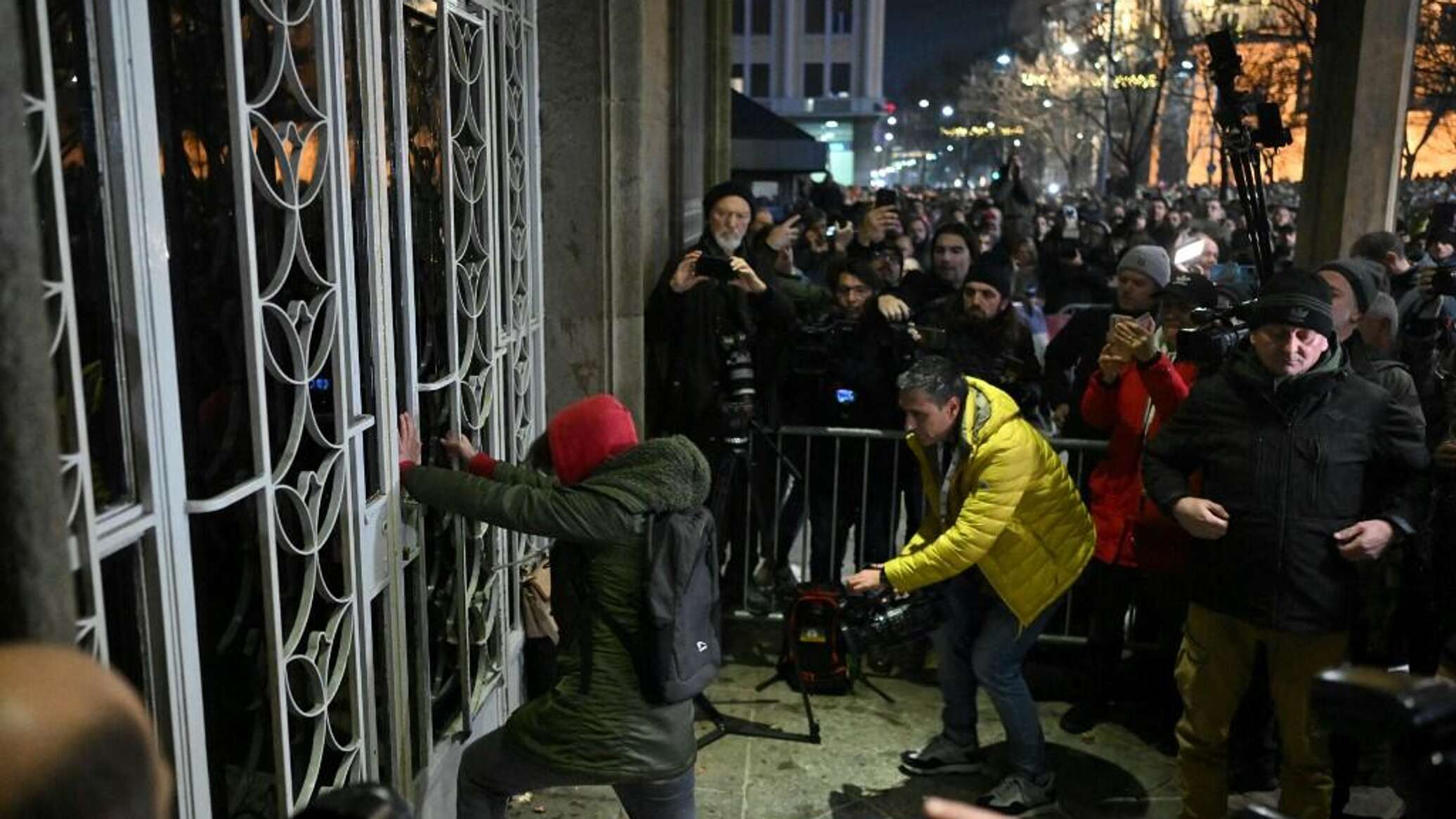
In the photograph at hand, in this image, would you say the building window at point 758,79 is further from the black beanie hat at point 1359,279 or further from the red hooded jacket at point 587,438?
the red hooded jacket at point 587,438

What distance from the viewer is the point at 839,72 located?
77.8 m

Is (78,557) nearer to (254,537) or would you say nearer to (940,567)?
(254,537)

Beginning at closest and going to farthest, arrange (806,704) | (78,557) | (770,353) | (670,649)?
1. (78,557)
2. (670,649)
3. (806,704)
4. (770,353)

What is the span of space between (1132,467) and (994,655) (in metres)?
1.14

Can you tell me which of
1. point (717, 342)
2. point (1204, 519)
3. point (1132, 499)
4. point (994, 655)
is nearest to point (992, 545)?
point (994, 655)

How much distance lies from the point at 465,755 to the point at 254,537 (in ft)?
3.63

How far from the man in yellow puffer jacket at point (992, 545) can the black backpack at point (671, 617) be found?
126 centimetres

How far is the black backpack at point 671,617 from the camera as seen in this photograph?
3.38 meters

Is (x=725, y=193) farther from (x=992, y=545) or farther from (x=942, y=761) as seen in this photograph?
(x=942, y=761)

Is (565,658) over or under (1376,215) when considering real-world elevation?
under

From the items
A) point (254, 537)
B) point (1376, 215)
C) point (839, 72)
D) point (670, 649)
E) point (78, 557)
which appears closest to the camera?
point (78, 557)

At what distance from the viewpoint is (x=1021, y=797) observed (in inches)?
195

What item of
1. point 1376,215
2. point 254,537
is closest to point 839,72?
point 1376,215

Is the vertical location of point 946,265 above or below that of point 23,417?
below
